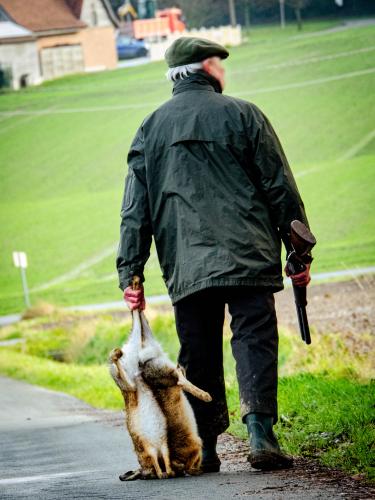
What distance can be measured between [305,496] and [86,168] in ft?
71.4

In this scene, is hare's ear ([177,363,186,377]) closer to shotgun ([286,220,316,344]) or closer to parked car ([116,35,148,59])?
shotgun ([286,220,316,344])

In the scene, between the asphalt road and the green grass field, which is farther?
the green grass field

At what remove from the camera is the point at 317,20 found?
22.6 m

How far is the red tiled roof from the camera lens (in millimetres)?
25297

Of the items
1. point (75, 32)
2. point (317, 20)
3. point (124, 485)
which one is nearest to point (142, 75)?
point (75, 32)

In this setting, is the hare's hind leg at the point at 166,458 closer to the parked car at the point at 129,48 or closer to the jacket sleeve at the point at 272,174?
the jacket sleeve at the point at 272,174

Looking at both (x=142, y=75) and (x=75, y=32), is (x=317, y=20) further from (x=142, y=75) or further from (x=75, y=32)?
(x=75, y=32)

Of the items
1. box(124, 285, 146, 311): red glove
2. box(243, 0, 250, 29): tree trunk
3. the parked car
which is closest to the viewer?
box(124, 285, 146, 311): red glove

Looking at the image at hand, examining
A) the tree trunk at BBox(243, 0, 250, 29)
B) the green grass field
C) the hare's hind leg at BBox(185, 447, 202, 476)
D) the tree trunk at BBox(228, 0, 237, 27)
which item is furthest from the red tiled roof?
the hare's hind leg at BBox(185, 447, 202, 476)

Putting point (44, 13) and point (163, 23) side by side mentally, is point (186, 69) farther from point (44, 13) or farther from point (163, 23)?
point (44, 13)

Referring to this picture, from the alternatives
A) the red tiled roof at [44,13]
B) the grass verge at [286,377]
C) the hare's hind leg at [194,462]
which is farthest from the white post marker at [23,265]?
the hare's hind leg at [194,462]

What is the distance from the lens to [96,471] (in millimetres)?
6605

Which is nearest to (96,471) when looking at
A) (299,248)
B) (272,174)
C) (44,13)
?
(299,248)

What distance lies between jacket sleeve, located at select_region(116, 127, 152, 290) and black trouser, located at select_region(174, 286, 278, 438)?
27 centimetres
